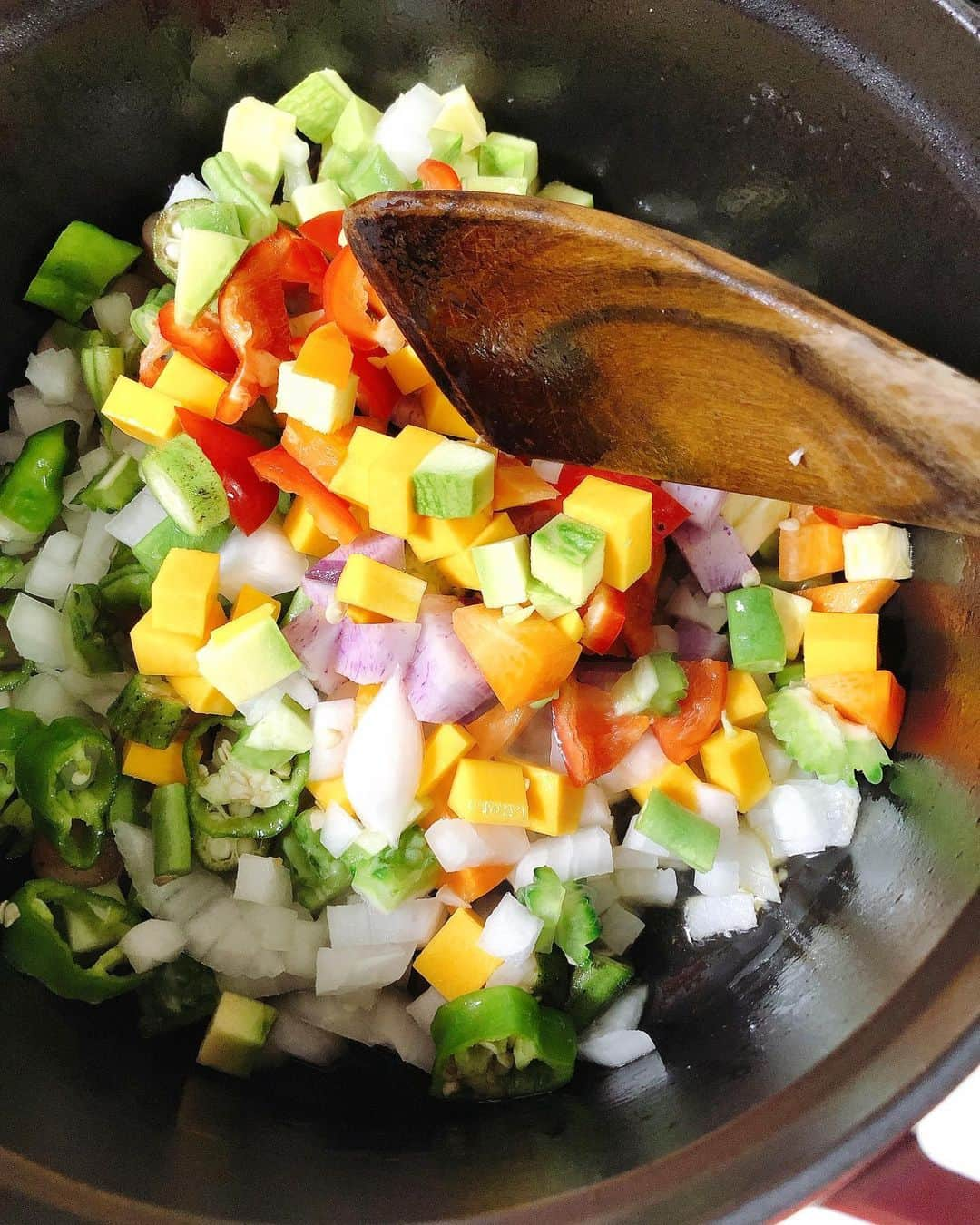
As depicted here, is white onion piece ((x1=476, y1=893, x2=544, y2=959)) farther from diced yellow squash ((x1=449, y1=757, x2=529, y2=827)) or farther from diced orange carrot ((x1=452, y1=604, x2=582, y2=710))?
diced orange carrot ((x1=452, y1=604, x2=582, y2=710))

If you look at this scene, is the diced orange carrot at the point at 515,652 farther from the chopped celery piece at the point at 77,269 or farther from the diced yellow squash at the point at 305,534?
the chopped celery piece at the point at 77,269

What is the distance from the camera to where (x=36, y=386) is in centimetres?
205

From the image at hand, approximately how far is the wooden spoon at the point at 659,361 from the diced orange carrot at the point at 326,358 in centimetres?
13

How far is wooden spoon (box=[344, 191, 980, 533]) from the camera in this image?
4.52ft

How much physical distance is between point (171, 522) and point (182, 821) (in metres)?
0.57

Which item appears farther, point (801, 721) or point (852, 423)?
point (801, 721)

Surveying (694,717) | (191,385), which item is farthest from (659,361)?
(191,385)

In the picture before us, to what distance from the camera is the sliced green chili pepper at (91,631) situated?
1872mm

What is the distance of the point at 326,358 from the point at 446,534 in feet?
1.30

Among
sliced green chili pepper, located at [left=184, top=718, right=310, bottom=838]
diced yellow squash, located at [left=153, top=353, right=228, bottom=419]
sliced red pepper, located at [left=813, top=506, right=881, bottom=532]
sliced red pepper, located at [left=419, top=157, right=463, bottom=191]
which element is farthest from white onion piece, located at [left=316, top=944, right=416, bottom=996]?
sliced red pepper, located at [left=419, top=157, right=463, bottom=191]

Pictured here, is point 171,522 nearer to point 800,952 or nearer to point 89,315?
point 89,315

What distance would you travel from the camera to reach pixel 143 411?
1.87m

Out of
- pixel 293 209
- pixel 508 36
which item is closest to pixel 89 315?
pixel 293 209

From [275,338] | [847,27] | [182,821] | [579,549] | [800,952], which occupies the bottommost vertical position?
[182,821]
